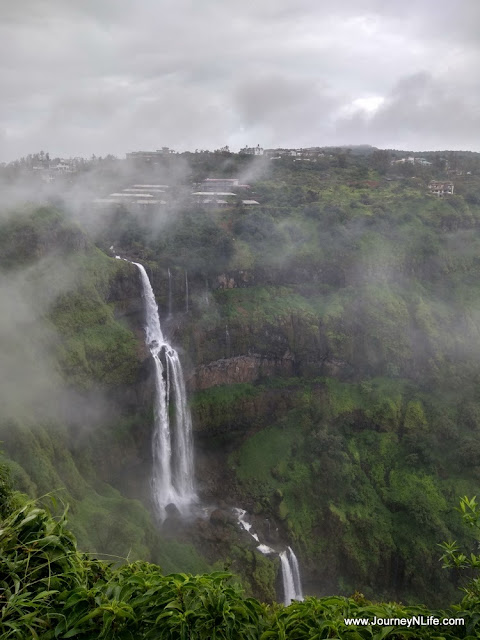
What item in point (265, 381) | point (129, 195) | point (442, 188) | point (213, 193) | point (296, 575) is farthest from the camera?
point (442, 188)

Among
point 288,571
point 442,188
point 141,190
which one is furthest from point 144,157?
point 288,571

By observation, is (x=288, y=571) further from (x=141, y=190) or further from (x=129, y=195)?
(x=141, y=190)

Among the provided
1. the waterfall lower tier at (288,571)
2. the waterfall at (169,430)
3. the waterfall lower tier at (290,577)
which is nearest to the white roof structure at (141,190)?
the waterfall at (169,430)

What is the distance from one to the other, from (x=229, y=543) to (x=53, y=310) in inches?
523

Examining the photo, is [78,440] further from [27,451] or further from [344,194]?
[344,194]

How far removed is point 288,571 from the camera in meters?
19.8

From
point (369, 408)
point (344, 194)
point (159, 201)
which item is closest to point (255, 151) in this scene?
point (344, 194)

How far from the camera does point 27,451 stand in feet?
49.3

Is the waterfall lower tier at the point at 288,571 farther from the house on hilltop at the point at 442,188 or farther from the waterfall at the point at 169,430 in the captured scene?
the house on hilltop at the point at 442,188

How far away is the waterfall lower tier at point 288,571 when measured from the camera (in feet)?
64.0

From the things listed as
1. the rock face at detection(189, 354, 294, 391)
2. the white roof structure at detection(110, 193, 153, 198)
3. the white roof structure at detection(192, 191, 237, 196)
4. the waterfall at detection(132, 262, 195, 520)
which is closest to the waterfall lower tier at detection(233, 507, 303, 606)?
the waterfall at detection(132, 262, 195, 520)

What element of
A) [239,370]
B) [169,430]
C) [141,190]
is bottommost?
[169,430]

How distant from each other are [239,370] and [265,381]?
1.88m

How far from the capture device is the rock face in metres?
26.6
